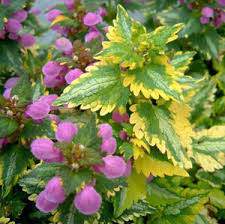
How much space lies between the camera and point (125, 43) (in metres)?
0.63

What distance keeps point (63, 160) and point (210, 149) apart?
46 cm

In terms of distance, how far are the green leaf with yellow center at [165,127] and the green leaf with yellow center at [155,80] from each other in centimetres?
6

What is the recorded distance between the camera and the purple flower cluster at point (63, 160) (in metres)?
0.46

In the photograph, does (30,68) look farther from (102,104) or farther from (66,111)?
(102,104)

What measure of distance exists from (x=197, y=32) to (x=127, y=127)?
711 millimetres

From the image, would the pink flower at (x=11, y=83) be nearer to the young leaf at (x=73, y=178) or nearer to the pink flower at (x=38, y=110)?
the pink flower at (x=38, y=110)

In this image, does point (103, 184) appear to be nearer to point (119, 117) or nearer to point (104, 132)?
point (104, 132)

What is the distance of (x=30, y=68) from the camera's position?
0.85 meters

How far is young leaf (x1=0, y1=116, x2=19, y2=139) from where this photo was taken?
59 centimetres

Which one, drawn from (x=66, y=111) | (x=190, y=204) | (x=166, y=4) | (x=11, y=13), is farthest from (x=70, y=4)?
(x=190, y=204)

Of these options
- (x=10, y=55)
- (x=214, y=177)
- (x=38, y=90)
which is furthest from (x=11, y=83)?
(x=214, y=177)

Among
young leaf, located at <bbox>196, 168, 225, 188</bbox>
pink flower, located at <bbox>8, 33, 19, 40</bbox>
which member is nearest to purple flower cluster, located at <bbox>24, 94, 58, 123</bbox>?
pink flower, located at <bbox>8, 33, 19, 40</bbox>

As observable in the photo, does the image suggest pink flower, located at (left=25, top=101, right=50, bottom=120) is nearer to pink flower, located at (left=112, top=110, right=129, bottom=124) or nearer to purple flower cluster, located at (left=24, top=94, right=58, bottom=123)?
purple flower cluster, located at (left=24, top=94, right=58, bottom=123)

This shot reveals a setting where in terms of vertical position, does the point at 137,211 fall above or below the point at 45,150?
below
